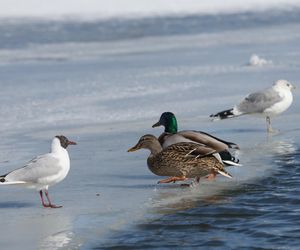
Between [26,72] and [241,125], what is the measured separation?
746 centimetres

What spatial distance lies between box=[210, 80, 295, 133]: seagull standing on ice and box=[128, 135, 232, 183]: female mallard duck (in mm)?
2831

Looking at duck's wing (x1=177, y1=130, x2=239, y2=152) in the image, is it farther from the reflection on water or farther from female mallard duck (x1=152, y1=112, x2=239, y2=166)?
the reflection on water

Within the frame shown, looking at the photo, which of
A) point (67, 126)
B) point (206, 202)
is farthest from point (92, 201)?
point (67, 126)

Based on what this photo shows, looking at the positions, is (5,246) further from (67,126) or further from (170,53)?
(170,53)

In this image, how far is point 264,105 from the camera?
34.4 ft

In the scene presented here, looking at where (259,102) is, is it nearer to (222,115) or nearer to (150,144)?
(222,115)

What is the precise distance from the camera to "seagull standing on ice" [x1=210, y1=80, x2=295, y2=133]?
1049 cm

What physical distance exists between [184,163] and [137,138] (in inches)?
96.8

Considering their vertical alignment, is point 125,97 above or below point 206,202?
above

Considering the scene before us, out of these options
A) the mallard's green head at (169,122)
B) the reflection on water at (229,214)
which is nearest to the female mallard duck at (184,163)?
the reflection on water at (229,214)

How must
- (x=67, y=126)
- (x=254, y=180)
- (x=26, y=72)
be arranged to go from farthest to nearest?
(x=26, y=72), (x=67, y=126), (x=254, y=180)

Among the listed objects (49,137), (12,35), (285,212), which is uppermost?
(12,35)

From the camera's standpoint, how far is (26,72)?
1736 centimetres

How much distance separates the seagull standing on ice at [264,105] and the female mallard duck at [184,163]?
2831 millimetres
